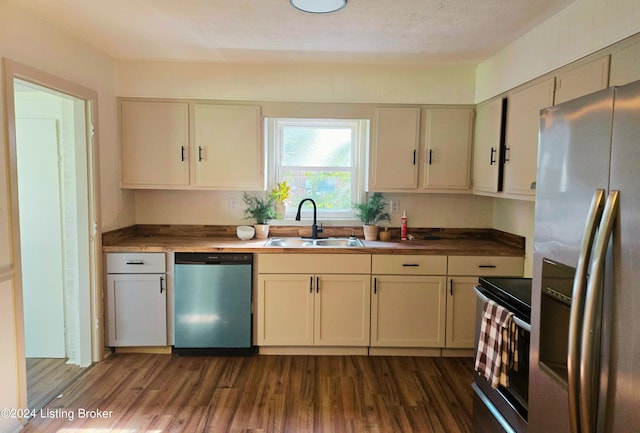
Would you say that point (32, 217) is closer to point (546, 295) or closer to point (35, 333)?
point (35, 333)

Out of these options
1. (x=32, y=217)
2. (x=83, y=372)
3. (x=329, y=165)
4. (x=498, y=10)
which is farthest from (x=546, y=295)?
(x=32, y=217)

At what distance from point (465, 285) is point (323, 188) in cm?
150

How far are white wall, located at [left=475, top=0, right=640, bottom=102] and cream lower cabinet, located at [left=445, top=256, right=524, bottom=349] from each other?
1288 millimetres

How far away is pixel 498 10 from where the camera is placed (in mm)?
2125

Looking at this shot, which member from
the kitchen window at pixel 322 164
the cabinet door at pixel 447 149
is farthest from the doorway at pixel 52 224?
the cabinet door at pixel 447 149

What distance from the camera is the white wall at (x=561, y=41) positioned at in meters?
1.73

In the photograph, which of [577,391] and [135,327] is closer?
[577,391]

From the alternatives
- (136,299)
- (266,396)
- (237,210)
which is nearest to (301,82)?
(237,210)

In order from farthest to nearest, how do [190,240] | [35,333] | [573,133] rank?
[190,240]
[35,333]
[573,133]

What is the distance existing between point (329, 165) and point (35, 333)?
277cm

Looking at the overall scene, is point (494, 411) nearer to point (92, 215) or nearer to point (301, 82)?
point (301, 82)

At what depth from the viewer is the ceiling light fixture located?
201cm

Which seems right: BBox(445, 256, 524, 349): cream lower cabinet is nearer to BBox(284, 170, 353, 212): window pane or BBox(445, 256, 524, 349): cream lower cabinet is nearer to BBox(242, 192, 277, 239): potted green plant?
BBox(284, 170, 353, 212): window pane

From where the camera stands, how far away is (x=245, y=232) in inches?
127
